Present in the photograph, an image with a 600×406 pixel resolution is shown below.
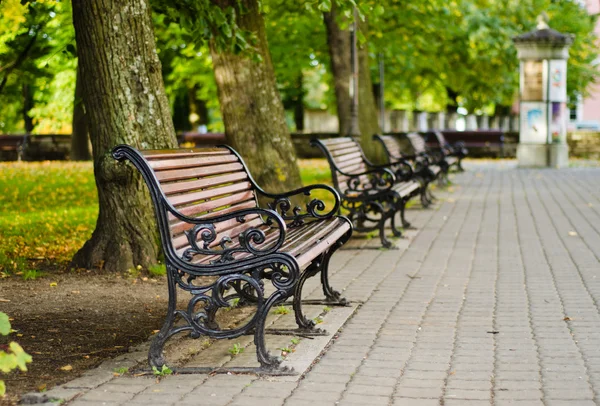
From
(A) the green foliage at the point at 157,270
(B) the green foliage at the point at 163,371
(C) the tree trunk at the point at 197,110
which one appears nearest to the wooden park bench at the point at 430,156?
(A) the green foliage at the point at 157,270

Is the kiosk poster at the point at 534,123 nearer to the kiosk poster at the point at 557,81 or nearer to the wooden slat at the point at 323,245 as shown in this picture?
the kiosk poster at the point at 557,81

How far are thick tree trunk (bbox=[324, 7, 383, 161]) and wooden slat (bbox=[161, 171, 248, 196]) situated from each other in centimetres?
1280

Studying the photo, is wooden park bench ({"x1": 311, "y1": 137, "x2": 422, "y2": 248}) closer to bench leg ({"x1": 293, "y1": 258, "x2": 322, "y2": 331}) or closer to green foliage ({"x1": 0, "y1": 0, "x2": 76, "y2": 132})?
green foliage ({"x1": 0, "y1": 0, "x2": 76, "y2": 132})

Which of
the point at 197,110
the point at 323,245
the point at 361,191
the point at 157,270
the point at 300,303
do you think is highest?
A: the point at 197,110

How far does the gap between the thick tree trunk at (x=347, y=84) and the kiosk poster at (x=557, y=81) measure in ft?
23.7

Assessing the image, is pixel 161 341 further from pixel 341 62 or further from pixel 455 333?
pixel 341 62

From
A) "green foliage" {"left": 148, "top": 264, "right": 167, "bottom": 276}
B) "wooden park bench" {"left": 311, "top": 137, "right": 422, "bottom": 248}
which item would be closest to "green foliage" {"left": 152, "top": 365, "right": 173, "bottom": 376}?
"green foliage" {"left": 148, "top": 264, "right": 167, "bottom": 276}

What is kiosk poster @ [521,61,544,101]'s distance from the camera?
27.0 metres

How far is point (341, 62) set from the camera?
67.2 ft

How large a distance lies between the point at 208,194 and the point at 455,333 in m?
1.73

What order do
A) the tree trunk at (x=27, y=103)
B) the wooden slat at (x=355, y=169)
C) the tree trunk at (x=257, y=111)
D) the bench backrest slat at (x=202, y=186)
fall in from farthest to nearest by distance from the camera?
the tree trunk at (x=27, y=103), the tree trunk at (x=257, y=111), the wooden slat at (x=355, y=169), the bench backrest slat at (x=202, y=186)

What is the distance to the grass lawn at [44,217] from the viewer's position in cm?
944

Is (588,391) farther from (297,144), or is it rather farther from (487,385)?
(297,144)

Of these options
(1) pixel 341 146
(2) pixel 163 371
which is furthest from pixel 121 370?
(1) pixel 341 146
